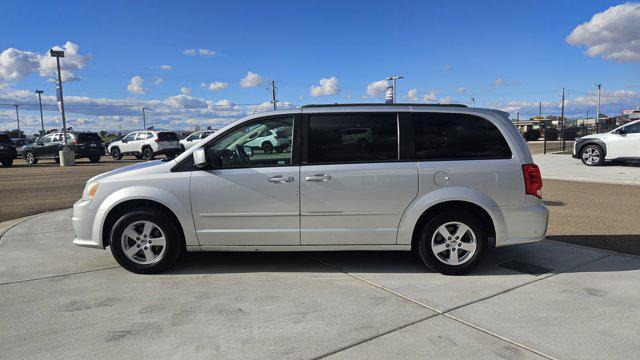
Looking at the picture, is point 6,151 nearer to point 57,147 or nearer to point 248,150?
point 57,147

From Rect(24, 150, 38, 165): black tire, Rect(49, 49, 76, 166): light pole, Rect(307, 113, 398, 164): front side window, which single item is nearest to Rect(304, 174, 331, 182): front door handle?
Rect(307, 113, 398, 164): front side window

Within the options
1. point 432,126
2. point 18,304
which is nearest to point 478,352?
point 432,126

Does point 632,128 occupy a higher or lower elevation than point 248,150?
higher

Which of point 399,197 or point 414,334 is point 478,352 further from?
point 399,197

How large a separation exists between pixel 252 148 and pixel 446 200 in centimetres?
213

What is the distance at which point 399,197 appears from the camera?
15.2 ft

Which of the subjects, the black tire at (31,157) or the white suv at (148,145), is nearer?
the black tire at (31,157)

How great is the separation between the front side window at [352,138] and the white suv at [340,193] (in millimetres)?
11

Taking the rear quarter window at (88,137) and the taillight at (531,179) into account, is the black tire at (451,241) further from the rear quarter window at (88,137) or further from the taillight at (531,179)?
the rear quarter window at (88,137)

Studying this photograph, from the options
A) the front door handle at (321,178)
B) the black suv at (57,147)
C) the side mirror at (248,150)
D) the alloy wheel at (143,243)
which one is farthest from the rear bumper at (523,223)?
the black suv at (57,147)

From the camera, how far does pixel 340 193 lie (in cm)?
461

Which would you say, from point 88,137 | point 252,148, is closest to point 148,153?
point 88,137

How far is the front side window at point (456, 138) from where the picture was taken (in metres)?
4.70

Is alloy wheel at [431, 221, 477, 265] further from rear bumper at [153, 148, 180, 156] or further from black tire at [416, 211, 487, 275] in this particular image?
rear bumper at [153, 148, 180, 156]
